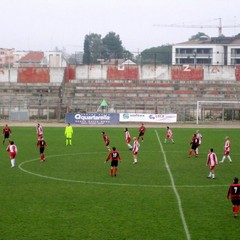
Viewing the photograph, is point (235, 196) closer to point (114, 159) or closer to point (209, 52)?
point (114, 159)

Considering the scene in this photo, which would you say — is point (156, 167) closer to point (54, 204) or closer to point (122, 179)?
point (122, 179)

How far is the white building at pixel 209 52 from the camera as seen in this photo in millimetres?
135875

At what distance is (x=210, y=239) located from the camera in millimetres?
16281

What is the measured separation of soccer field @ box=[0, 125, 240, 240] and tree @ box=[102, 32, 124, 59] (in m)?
135

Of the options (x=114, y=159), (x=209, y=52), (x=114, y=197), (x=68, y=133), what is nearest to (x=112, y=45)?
(x=209, y=52)

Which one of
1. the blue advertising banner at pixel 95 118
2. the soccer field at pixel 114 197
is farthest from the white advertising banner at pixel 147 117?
the soccer field at pixel 114 197

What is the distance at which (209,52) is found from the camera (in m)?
140

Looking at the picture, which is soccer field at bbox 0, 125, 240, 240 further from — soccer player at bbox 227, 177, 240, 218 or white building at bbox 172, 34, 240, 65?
white building at bbox 172, 34, 240, 65

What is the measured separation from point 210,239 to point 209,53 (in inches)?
4963

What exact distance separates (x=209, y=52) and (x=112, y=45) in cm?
4900

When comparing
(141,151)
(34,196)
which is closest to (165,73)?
(141,151)

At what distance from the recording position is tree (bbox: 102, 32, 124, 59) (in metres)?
173

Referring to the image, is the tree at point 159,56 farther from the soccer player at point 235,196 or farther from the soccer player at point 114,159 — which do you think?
the soccer player at point 235,196

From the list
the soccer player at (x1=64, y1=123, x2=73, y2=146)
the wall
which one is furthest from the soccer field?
the wall
